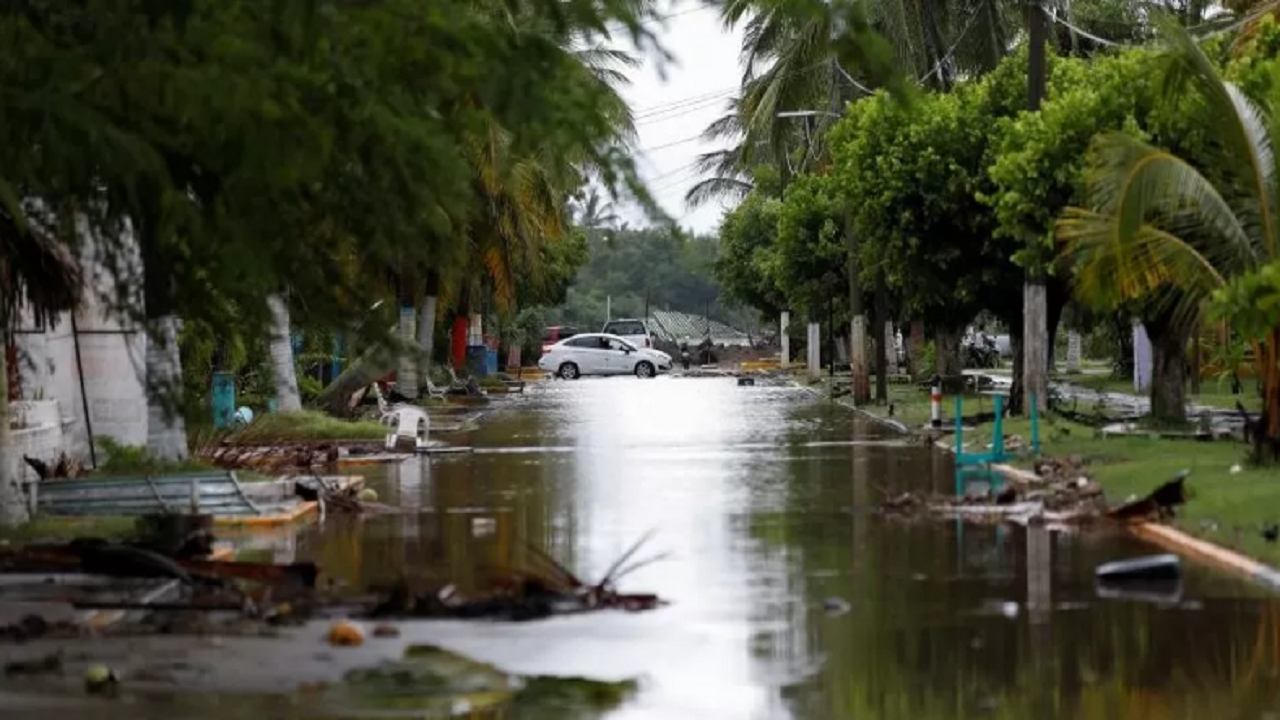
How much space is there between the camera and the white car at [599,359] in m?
83.5

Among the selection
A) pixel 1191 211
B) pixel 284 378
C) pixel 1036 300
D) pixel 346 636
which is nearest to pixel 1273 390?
pixel 1191 211

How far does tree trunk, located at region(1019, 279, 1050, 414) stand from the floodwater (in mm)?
5560

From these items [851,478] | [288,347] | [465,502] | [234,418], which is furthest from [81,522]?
[288,347]

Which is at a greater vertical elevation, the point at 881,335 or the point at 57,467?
the point at 881,335

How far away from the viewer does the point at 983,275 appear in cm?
3941

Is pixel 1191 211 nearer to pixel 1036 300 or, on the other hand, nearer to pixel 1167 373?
pixel 1167 373

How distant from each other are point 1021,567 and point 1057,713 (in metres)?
6.31

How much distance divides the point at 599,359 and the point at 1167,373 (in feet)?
167

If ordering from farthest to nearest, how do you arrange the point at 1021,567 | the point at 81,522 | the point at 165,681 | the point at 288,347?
the point at 288,347
the point at 81,522
the point at 1021,567
the point at 165,681

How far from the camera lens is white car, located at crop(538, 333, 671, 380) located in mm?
83500

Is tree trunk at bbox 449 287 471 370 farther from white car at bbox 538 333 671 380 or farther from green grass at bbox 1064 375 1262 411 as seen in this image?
green grass at bbox 1064 375 1262 411

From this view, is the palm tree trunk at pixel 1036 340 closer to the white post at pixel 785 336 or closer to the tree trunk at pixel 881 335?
the tree trunk at pixel 881 335

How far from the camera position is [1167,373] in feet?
112

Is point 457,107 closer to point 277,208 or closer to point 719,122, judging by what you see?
point 277,208
